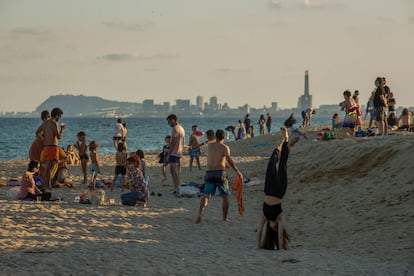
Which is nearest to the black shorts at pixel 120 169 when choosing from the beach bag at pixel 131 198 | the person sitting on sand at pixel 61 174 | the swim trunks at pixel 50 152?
the person sitting on sand at pixel 61 174

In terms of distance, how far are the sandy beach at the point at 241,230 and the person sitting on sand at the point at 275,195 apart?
0.23m

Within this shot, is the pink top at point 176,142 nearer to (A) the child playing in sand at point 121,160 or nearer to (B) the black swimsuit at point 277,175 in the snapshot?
(A) the child playing in sand at point 121,160

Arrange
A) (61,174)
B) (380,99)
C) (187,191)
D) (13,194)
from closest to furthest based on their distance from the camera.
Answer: (13,194)
(187,191)
(61,174)
(380,99)

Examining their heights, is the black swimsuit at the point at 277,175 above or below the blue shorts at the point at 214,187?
above

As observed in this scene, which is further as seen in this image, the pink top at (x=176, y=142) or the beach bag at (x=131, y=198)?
the pink top at (x=176, y=142)

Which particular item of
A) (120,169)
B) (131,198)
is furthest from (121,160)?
(131,198)

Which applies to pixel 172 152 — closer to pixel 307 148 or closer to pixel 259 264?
pixel 259 264

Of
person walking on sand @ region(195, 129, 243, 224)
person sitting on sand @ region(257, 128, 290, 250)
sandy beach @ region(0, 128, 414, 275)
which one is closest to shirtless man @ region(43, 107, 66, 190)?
sandy beach @ region(0, 128, 414, 275)

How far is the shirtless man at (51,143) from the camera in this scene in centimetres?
1493

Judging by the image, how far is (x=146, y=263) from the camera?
27.7 feet

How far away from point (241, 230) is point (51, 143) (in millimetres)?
5478

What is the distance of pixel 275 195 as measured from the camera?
9.60 m

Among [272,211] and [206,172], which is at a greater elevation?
[206,172]

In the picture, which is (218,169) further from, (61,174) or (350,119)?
(350,119)
